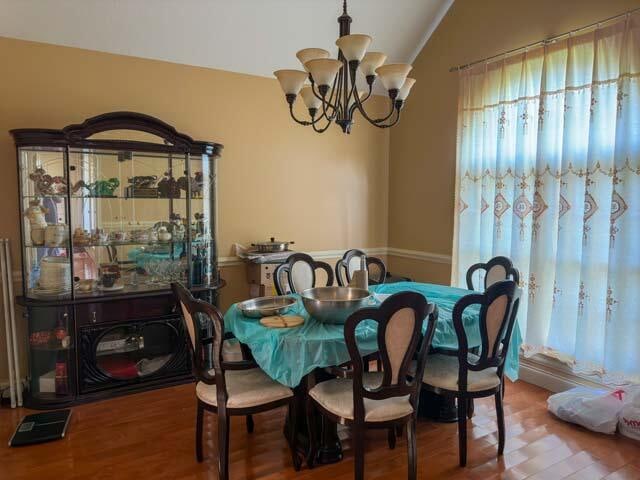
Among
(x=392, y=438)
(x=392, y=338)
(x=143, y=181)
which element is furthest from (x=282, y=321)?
(x=143, y=181)

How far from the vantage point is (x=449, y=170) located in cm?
421

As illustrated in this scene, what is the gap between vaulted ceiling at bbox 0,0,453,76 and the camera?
320 cm

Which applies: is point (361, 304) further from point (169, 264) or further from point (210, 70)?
point (210, 70)

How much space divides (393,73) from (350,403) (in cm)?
169

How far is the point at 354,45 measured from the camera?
2.20 m

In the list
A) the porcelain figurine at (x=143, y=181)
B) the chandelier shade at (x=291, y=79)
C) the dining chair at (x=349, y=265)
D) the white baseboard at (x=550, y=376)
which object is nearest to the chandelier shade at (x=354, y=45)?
the chandelier shade at (x=291, y=79)

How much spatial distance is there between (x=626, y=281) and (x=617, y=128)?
0.98m

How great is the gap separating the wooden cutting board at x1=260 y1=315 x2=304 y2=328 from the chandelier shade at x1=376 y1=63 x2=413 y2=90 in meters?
1.35

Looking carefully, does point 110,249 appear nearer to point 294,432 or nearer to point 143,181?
point 143,181

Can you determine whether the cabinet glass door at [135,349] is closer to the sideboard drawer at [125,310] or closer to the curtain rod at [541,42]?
the sideboard drawer at [125,310]

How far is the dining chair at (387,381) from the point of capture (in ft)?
6.42

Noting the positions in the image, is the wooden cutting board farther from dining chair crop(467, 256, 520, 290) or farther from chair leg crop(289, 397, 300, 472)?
dining chair crop(467, 256, 520, 290)

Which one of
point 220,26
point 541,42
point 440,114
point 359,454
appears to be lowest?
point 359,454

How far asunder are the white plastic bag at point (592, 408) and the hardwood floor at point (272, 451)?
0.19 ft
